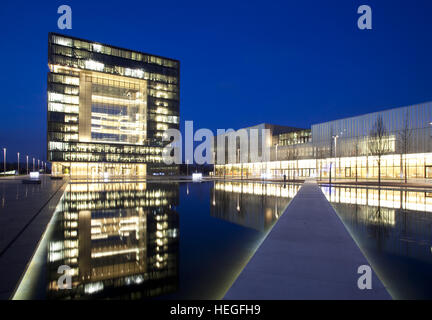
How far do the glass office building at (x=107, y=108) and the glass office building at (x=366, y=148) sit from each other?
133 feet

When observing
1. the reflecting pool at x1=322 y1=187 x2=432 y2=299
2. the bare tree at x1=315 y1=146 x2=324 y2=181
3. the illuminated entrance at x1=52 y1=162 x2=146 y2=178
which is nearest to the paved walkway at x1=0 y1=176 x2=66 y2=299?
the reflecting pool at x1=322 y1=187 x2=432 y2=299

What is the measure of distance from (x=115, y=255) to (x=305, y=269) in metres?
4.81

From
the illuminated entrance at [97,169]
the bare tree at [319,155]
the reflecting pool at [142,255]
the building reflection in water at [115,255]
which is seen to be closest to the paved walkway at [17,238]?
the reflecting pool at [142,255]

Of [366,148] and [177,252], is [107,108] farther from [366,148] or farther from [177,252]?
[177,252]

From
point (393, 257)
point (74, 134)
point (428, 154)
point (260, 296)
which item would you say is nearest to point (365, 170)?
point (428, 154)

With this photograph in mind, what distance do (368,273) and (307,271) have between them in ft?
3.71

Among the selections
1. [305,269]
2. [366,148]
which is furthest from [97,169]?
[305,269]

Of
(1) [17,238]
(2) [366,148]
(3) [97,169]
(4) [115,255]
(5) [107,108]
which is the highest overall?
(5) [107,108]

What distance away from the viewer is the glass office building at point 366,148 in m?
49.5

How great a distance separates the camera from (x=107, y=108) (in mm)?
87938

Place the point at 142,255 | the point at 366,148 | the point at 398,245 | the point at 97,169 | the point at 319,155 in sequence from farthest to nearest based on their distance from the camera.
Answer: the point at 97,169, the point at 319,155, the point at 366,148, the point at 398,245, the point at 142,255

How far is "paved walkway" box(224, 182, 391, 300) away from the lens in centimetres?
391

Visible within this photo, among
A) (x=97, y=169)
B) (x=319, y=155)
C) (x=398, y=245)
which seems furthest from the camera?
(x=97, y=169)

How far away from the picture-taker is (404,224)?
9852 millimetres
